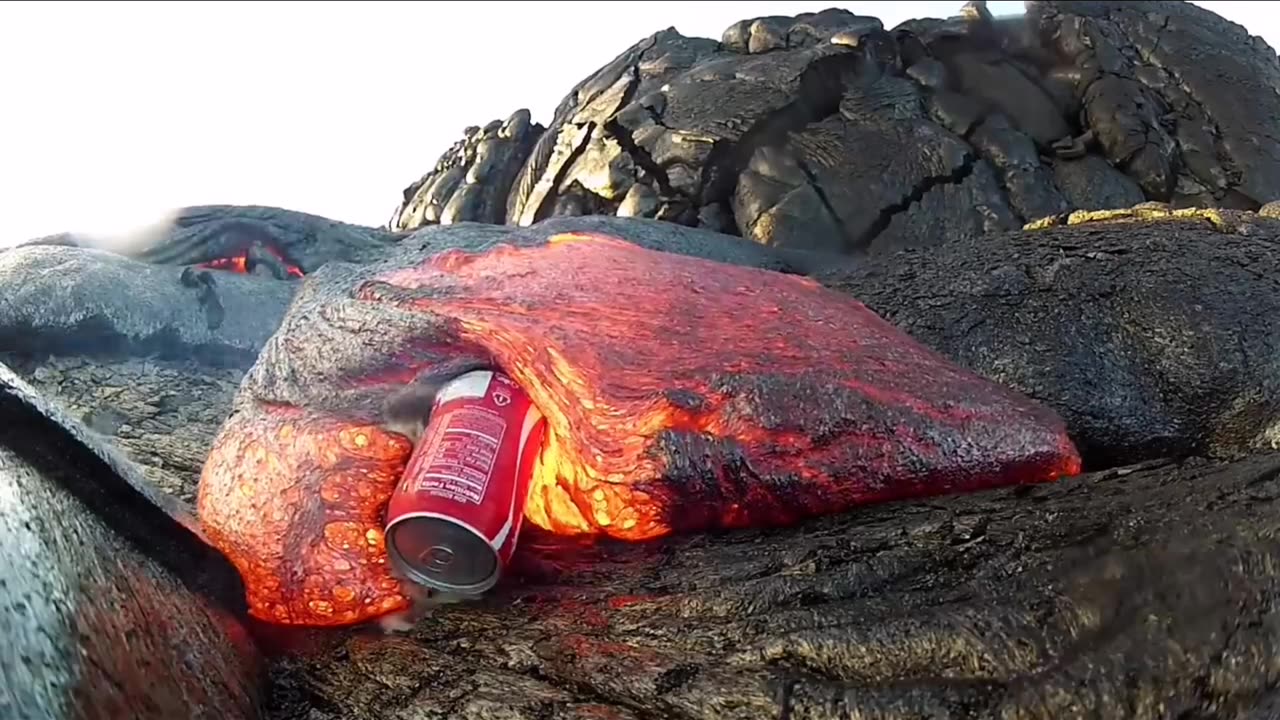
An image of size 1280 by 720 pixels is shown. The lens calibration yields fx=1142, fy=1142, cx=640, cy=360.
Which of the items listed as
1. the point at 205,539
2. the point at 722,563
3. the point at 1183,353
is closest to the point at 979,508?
the point at 722,563

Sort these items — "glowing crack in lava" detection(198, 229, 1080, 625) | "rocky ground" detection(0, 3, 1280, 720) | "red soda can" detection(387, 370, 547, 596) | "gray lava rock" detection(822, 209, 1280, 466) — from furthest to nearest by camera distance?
"gray lava rock" detection(822, 209, 1280, 466)
"glowing crack in lava" detection(198, 229, 1080, 625)
"red soda can" detection(387, 370, 547, 596)
"rocky ground" detection(0, 3, 1280, 720)

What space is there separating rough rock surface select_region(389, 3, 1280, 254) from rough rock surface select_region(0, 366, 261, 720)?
223 cm

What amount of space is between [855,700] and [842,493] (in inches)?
24.0

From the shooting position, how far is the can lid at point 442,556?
1.71 meters

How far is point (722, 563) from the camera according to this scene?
5.61 feet

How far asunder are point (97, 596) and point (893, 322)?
1555 mm

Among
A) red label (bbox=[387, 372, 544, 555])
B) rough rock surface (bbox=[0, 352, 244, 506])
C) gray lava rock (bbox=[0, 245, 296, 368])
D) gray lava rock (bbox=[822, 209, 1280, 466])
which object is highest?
gray lava rock (bbox=[822, 209, 1280, 466])

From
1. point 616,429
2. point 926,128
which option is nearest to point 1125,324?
point 616,429

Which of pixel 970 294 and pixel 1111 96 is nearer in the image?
pixel 970 294

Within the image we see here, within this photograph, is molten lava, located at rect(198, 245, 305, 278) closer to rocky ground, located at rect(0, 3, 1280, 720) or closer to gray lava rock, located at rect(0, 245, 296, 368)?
rocky ground, located at rect(0, 3, 1280, 720)

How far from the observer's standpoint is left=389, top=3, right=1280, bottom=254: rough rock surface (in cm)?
357

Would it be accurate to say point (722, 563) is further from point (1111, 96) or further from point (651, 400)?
point (1111, 96)

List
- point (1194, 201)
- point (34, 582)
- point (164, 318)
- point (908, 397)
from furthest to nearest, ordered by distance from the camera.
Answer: point (1194, 201), point (164, 318), point (908, 397), point (34, 582)

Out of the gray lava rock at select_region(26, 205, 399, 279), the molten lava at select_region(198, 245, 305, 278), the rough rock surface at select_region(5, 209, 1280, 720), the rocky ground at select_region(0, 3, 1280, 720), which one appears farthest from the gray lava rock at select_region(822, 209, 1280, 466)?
the molten lava at select_region(198, 245, 305, 278)
